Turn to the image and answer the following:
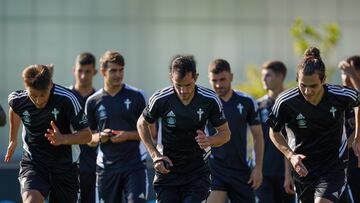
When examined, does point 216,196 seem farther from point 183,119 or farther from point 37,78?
point 37,78

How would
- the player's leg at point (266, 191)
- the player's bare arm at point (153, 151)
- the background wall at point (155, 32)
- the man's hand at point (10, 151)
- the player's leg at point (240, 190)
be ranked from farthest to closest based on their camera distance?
the background wall at point (155, 32) → the player's leg at point (266, 191) → the player's leg at point (240, 190) → the man's hand at point (10, 151) → the player's bare arm at point (153, 151)

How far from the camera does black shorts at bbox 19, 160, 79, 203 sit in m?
10.5

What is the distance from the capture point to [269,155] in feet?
44.1

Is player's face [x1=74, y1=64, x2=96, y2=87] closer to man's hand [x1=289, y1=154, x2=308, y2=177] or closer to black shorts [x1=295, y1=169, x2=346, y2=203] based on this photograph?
black shorts [x1=295, y1=169, x2=346, y2=203]

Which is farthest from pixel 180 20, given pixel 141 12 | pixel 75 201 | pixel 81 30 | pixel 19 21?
pixel 75 201

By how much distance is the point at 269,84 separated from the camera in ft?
44.6

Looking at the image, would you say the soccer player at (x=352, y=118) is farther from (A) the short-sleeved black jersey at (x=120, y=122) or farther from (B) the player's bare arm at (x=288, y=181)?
(A) the short-sleeved black jersey at (x=120, y=122)

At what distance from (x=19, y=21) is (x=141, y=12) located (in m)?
3.49

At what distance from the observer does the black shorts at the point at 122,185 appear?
11.8 metres

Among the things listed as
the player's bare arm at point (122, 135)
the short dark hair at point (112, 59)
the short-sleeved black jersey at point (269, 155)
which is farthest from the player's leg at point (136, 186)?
the short-sleeved black jersey at point (269, 155)

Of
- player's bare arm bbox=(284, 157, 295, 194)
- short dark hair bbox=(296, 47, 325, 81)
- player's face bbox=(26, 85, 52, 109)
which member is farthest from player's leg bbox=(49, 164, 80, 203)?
player's bare arm bbox=(284, 157, 295, 194)

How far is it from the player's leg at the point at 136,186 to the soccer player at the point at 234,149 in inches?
37.4

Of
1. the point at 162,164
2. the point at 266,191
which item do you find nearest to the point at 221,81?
the point at 266,191

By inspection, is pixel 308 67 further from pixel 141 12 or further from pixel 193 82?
pixel 141 12
